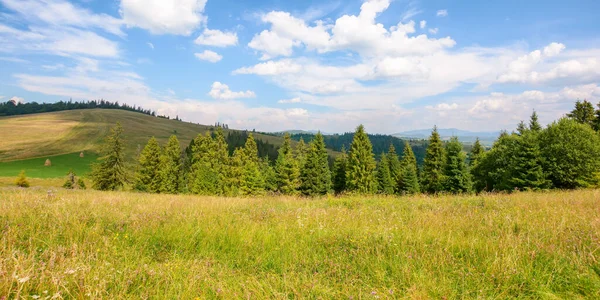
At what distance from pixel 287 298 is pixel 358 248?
6.38 feet

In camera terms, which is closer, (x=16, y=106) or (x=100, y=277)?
(x=100, y=277)

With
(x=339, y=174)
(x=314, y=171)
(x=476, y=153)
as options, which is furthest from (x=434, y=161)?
(x=314, y=171)

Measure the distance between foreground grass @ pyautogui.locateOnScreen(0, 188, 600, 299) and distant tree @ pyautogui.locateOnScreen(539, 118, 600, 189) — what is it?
27193 mm

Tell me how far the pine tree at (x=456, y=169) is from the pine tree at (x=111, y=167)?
4529 cm

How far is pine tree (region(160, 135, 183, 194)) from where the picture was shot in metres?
41.9

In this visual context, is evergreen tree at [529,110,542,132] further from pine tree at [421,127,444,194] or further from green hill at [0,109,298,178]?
green hill at [0,109,298,178]

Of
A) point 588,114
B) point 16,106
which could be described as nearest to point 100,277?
point 588,114

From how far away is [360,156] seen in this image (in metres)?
39.2

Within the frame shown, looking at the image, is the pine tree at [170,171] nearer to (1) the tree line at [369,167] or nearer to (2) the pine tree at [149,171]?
(1) the tree line at [369,167]

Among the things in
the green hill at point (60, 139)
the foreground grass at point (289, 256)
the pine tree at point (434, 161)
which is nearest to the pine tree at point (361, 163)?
the pine tree at point (434, 161)

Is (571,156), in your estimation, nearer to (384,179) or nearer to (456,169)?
(456,169)

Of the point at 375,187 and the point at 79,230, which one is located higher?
the point at 79,230

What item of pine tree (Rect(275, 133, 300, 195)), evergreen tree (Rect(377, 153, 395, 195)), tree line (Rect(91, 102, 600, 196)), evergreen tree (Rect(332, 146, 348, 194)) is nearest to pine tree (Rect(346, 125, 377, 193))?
tree line (Rect(91, 102, 600, 196))

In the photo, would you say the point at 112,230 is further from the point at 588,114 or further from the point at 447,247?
the point at 588,114
